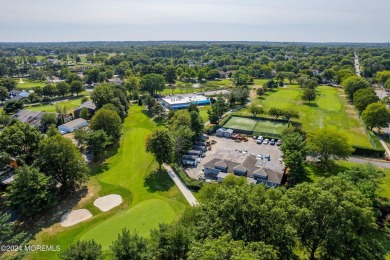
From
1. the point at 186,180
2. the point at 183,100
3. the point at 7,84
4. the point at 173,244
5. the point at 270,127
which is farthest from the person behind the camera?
the point at 7,84

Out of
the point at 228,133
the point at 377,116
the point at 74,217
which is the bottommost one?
the point at 74,217

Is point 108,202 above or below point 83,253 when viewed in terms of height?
below

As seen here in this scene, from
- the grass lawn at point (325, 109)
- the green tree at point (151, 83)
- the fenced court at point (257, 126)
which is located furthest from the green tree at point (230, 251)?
the green tree at point (151, 83)

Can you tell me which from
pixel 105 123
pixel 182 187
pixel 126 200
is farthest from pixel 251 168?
pixel 105 123

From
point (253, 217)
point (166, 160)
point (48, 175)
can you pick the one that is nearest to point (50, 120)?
point (48, 175)

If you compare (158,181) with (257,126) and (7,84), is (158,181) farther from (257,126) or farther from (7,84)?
(7,84)

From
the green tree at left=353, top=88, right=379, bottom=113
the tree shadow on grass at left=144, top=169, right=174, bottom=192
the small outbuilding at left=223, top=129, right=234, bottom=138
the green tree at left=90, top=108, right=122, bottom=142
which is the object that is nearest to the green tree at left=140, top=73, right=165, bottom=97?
the green tree at left=90, top=108, right=122, bottom=142
